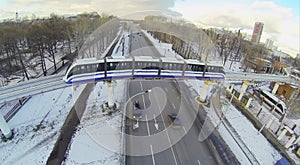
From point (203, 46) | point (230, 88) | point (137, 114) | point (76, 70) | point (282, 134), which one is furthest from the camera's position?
point (203, 46)

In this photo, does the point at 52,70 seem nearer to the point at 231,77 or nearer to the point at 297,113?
the point at 231,77

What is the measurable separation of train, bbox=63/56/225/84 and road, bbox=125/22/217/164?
3.95m

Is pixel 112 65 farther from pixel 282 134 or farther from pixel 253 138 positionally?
pixel 282 134

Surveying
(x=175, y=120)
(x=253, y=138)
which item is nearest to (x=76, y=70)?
(x=175, y=120)

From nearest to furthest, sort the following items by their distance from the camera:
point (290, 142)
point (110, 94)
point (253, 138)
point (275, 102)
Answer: point (290, 142), point (253, 138), point (110, 94), point (275, 102)

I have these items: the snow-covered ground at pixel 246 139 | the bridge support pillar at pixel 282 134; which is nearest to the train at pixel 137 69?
the snow-covered ground at pixel 246 139

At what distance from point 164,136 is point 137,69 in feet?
22.7

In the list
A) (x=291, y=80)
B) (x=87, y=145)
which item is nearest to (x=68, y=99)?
(x=87, y=145)

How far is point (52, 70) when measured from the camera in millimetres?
27500

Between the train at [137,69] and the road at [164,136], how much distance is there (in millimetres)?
3945

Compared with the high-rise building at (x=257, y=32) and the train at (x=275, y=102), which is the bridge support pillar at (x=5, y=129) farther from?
the high-rise building at (x=257, y=32)

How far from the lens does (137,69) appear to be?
15867 mm

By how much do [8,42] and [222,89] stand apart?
1313 inches

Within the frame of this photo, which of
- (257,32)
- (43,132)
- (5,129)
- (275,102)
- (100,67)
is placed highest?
(257,32)
